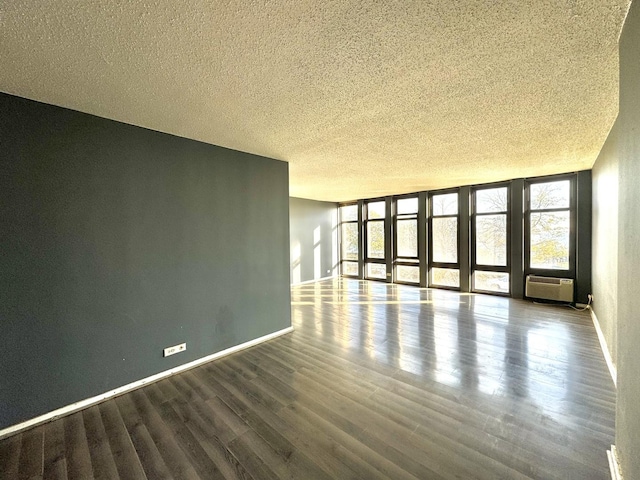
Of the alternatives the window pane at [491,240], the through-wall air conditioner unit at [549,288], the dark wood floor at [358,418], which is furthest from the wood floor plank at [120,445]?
the window pane at [491,240]

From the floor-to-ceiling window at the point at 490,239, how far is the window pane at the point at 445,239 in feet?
1.31

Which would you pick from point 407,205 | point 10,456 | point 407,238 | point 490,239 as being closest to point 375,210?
point 407,205

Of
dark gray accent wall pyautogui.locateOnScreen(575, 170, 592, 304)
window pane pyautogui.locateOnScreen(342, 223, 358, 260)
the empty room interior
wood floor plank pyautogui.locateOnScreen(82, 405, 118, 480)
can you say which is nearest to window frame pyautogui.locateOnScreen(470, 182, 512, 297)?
dark gray accent wall pyautogui.locateOnScreen(575, 170, 592, 304)

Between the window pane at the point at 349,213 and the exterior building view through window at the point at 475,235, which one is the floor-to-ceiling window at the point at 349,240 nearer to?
the window pane at the point at 349,213

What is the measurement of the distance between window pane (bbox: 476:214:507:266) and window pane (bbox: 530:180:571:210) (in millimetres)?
629

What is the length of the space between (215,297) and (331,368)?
1.59 metres

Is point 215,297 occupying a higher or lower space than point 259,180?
lower

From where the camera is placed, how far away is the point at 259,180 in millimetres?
3553

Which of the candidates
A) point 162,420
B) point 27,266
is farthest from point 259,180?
point 162,420

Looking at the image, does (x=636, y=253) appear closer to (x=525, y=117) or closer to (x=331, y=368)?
(x=525, y=117)

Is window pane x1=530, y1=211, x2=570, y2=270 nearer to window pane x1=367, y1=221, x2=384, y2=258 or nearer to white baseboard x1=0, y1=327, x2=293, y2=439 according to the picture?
window pane x1=367, y1=221, x2=384, y2=258

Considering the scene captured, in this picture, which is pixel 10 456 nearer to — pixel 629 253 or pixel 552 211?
pixel 629 253

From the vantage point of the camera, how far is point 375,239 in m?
8.13

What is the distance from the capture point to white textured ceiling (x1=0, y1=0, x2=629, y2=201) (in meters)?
1.26
